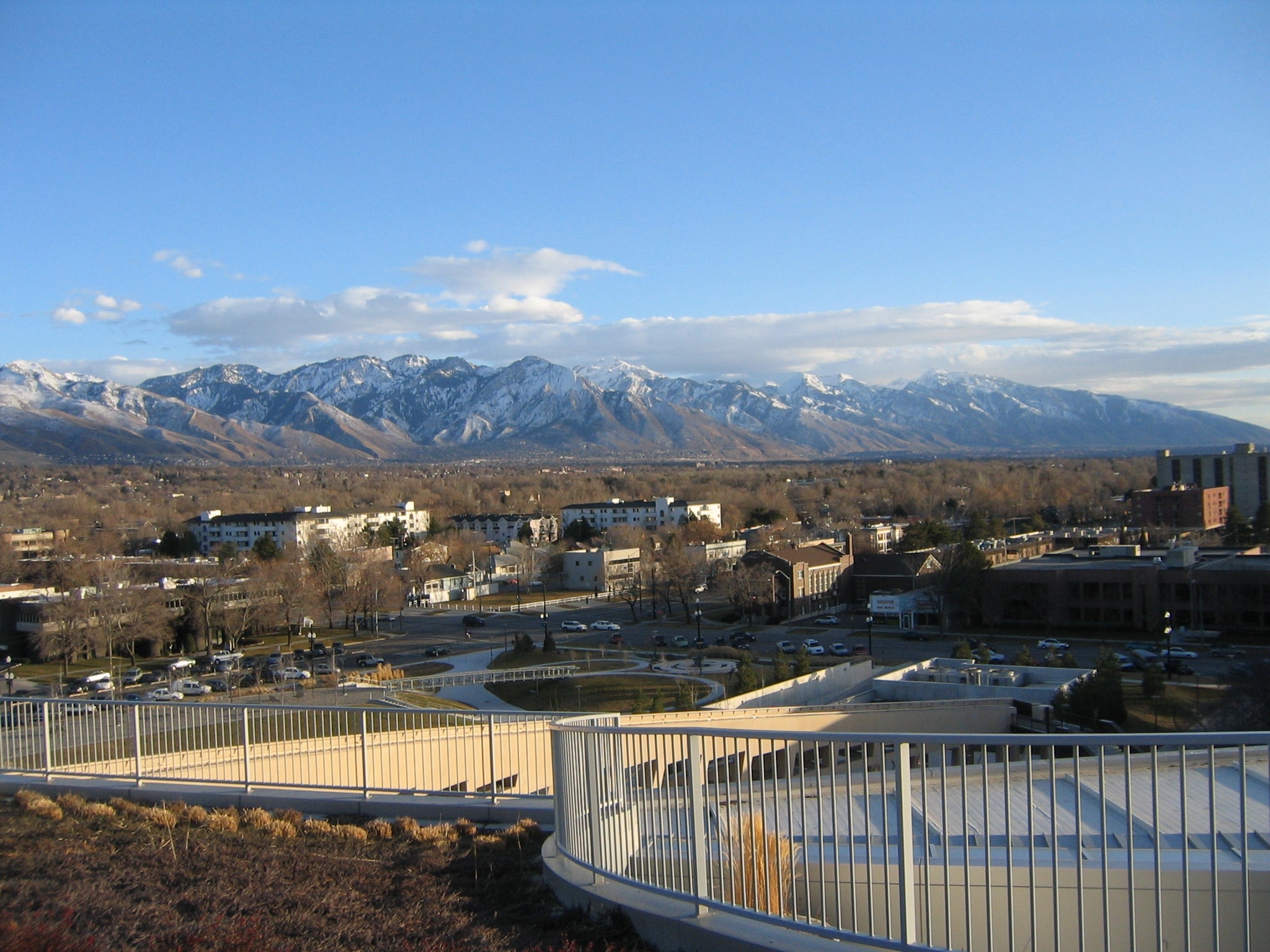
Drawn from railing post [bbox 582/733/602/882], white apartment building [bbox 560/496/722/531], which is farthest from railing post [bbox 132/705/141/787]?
white apartment building [bbox 560/496/722/531]

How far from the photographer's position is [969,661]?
3109cm

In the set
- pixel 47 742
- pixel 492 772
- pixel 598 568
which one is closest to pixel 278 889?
pixel 492 772

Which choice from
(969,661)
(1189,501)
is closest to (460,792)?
(969,661)

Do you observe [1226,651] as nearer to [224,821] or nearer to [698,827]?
Result: [224,821]

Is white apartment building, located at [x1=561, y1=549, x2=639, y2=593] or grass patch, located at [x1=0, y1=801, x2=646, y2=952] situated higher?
grass patch, located at [x1=0, y1=801, x2=646, y2=952]

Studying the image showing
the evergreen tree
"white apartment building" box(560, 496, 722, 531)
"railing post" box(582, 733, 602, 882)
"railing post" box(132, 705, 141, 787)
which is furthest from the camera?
"white apartment building" box(560, 496, 722, 531)

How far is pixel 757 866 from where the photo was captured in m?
4.36

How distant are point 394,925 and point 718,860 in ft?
5.59

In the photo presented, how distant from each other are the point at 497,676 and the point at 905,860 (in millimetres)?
32140

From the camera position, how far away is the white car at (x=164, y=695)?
2880 centimetres

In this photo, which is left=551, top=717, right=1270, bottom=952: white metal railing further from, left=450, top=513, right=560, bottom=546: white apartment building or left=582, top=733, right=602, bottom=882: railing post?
left=450, top=513, right=560, bottom=546: white apartment building

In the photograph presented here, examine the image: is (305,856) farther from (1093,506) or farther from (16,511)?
(16,511)

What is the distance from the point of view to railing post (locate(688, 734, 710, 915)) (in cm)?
442

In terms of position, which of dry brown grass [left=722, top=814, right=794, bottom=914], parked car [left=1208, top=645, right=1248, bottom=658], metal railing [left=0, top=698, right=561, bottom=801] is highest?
dry brown grass [left=722, top=814, right=794, bottom=914]
